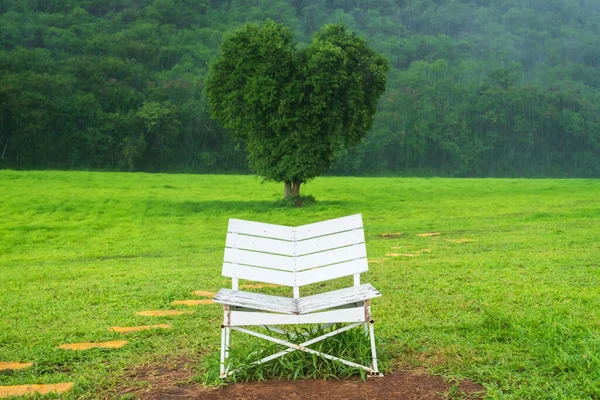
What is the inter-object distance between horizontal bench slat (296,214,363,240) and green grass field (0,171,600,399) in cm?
106

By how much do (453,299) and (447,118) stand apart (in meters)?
63.8

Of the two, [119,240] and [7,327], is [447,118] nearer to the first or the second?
[119,240]

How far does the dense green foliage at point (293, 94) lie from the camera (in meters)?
27.2

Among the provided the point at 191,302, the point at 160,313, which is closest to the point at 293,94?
the point at 191,302

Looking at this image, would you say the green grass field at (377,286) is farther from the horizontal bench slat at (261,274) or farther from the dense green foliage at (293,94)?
the dense green foliage at (293,94)

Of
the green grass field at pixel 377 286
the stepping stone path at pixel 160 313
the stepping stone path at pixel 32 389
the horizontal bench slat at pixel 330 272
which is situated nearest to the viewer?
the stepping stone path at pixel 32 389

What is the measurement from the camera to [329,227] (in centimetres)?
572

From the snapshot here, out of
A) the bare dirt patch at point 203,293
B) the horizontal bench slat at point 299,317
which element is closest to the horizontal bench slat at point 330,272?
the horizontal bench slat at point 299,317

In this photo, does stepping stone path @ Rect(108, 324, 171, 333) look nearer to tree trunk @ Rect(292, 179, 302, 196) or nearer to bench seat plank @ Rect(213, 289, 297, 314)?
bench seat plank @ Rect(213, 289, 297, 314)

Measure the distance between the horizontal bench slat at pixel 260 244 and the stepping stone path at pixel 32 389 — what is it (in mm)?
1698

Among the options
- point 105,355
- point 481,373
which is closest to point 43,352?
point 105,355

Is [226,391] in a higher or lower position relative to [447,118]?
lower

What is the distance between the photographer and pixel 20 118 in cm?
5156

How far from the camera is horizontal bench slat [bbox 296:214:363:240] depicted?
5.68 metres
